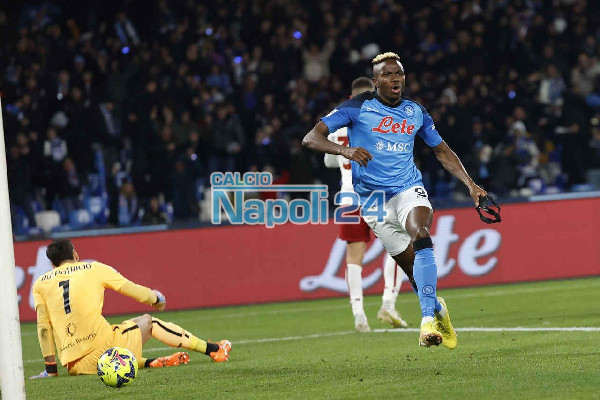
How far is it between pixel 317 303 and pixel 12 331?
34.1 ft

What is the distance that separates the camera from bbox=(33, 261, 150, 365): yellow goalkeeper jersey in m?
8.94

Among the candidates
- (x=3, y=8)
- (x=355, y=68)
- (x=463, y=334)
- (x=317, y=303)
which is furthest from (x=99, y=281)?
(x=3, y=8)

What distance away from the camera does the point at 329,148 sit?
326 inches

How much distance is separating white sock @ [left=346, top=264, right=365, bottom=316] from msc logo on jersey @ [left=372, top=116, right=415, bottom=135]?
3680 mm

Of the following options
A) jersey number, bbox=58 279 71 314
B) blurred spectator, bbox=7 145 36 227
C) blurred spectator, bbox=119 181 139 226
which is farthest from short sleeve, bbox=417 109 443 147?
blurred spectator, bbox=7 145 36 227

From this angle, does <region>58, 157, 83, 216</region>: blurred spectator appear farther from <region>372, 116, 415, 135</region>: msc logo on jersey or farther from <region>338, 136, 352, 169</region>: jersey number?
<region>372, 116, 415, 135</region>: msc logo on jersey

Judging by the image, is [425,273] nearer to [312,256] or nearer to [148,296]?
[148,296]

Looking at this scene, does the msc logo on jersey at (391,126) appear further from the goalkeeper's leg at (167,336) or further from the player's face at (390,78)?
the goalkeeper's leg at (167,336)

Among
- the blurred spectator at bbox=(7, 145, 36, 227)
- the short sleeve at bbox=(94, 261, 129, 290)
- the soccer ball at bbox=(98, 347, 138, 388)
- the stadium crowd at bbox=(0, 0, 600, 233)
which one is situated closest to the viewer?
the soccer ball at bbox=(98, 347, 138, 388)

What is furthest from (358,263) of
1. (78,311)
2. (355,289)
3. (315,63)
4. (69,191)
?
(315,63)

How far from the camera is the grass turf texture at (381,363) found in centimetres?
705

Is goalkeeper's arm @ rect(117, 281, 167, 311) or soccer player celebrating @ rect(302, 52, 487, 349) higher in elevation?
soccer player celebrating @ rect(302, 52, 487, 349)

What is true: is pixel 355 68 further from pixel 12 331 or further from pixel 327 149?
pixel 12 331

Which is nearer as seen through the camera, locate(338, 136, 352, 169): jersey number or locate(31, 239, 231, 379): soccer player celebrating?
locate(31, 239, 231, 379): soccer player celebrating
